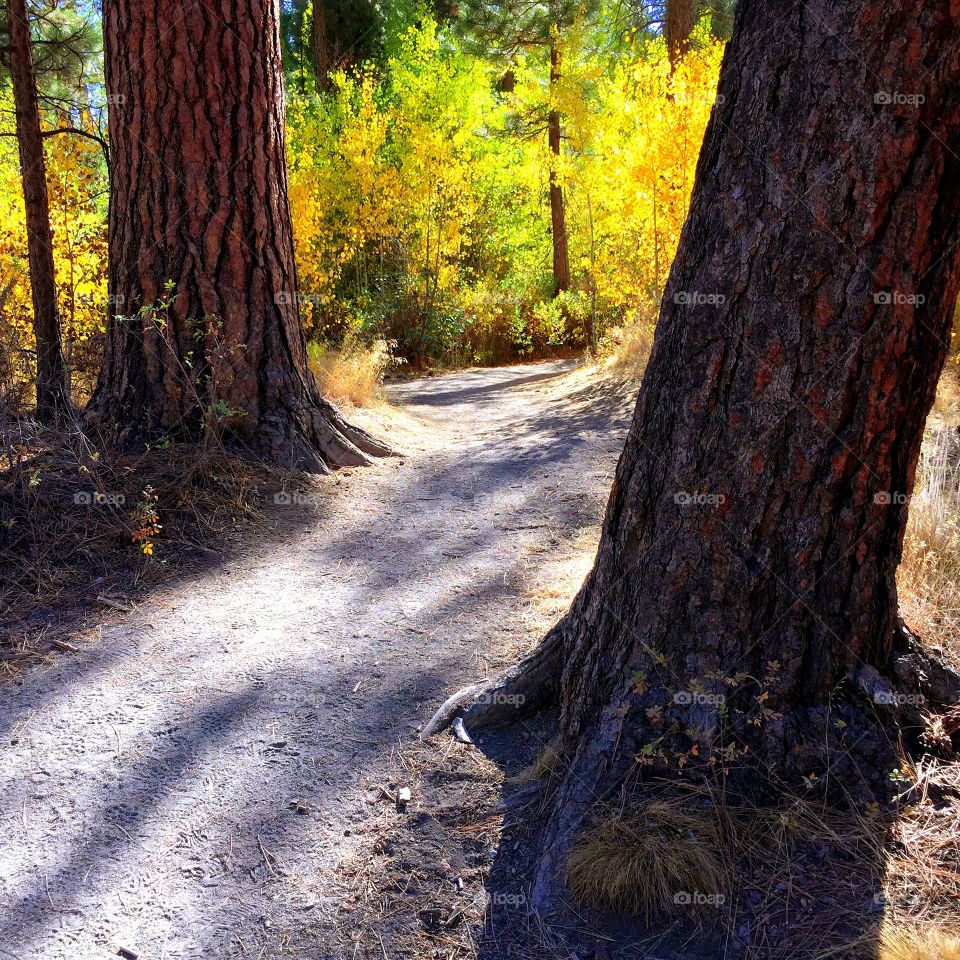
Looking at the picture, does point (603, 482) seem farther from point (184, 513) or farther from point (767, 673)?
point (767, 673)

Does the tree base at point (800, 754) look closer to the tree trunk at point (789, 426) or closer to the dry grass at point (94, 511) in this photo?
the tree trunk at point (789, 426)

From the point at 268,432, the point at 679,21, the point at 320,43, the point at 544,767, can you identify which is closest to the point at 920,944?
the point at 544,767

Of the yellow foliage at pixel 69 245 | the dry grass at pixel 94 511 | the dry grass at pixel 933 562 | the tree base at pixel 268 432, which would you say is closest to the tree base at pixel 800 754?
the dry grass at pixel 933 562

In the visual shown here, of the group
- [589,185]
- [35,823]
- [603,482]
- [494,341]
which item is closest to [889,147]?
[35,823]

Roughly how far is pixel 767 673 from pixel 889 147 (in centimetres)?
130

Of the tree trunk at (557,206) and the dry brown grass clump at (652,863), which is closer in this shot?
the dry brown grass clump at (652,863)

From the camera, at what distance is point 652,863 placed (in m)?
1.92

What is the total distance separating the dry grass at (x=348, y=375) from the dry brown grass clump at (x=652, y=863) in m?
5.19

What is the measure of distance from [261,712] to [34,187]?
449cm

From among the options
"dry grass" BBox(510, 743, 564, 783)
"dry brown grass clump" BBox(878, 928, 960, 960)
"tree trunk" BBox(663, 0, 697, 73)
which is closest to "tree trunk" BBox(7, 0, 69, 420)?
"dry grass" BBox(510, 743, 564, 783)

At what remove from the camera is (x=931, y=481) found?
145 inches

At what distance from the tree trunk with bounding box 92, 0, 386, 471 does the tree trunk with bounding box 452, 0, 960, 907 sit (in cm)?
301

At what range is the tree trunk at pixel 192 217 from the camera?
4.34m

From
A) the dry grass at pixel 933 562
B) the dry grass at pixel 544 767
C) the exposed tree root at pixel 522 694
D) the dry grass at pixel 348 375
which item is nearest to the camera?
the dry grass at pixel 544 767
